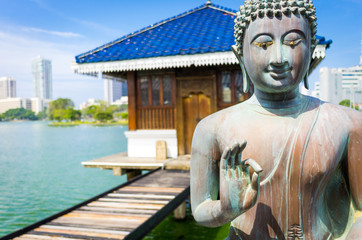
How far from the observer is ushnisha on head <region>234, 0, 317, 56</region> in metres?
1.37

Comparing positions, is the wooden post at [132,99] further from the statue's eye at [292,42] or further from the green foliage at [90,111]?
the green foliage at [90,111]

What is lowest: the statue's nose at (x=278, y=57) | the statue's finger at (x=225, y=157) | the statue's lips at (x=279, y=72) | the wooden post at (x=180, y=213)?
the wooden post at (x=180, y=213)

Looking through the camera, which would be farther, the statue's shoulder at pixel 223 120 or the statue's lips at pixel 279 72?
the statue's shoulder at pixel 223 120

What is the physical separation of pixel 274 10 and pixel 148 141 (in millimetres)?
8334

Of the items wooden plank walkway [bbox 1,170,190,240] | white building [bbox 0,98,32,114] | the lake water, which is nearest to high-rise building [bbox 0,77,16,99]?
white building [bbox 0,98,32,114]

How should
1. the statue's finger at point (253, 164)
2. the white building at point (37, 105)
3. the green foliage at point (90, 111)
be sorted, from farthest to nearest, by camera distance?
the white building at point (37, 105), the green foliage at point (90, 111), the statue's finger at point (253, 164)

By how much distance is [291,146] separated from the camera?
1.37 metres

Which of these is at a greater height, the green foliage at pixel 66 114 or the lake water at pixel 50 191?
the green foliage at pixel 66 114

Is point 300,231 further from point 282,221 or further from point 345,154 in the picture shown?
point 345,154

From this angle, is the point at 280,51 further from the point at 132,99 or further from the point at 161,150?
the point at 132,99

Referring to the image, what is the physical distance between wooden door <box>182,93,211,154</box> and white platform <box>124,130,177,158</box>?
0.45 metres

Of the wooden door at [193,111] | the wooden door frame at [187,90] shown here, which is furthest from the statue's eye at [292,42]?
the wooden door at [193,111]

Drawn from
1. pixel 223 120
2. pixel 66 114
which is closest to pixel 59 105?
pixel 66 114

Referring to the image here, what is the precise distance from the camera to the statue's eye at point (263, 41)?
137 centimetres
